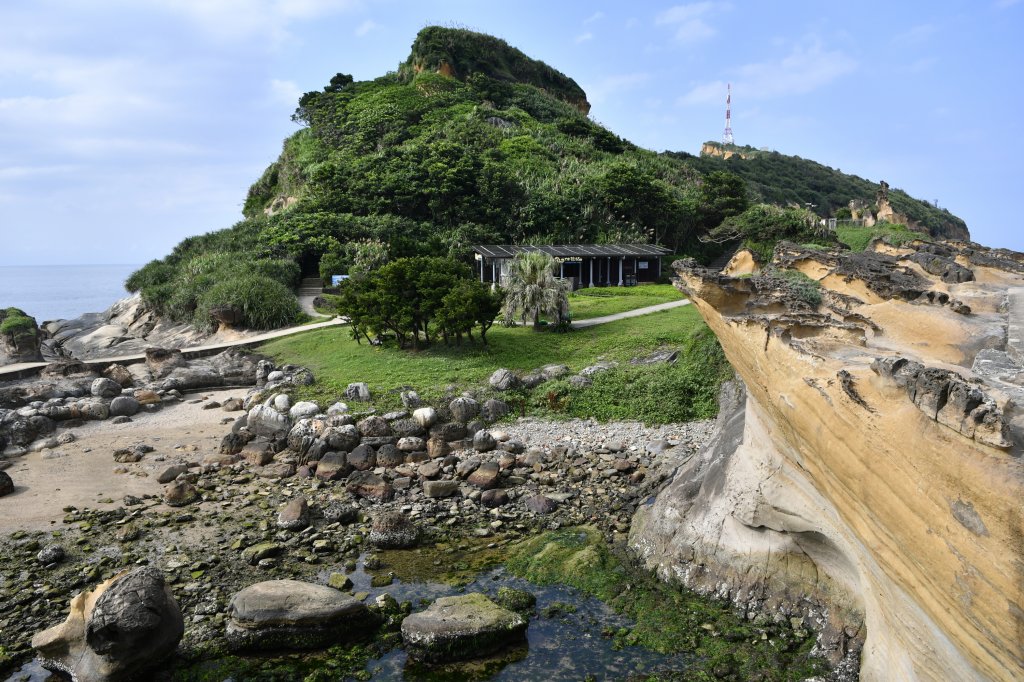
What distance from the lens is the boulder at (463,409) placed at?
67.1 ft

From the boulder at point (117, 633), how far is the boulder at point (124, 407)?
48.0 feet

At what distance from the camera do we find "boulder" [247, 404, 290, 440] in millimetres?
20312

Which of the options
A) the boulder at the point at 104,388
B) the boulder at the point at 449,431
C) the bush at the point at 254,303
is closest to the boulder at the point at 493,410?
the boulder at the point at 449,431

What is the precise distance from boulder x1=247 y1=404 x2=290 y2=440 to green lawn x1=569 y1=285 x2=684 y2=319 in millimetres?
14566

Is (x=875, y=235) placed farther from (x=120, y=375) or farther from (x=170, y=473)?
(x=120, y=375)

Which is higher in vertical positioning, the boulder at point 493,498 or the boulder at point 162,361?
the boulder at point 162,361

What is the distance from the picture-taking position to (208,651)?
9.91m

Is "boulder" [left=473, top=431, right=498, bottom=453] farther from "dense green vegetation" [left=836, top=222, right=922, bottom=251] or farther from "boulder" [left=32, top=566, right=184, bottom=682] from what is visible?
"dense green vegetation" [left=836, top=222, right=922, bottom=251]

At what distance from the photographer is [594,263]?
42.8 m

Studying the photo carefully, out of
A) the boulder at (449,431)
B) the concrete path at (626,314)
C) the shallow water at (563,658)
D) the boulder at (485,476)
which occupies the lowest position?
the shallow water at (563,658)

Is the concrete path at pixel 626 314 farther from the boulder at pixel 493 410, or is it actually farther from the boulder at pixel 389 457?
the boulder at pixel 389 457

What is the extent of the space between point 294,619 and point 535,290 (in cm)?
1879

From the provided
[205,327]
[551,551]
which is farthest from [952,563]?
[205,327]

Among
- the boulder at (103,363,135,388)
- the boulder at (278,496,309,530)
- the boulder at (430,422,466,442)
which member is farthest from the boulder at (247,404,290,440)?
the boulder at (103,363,135,388)
